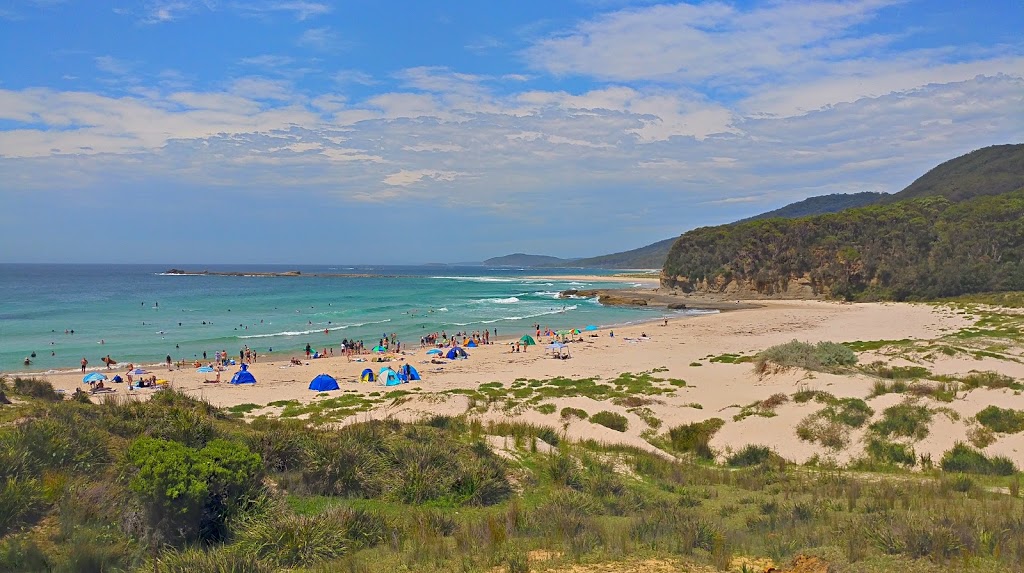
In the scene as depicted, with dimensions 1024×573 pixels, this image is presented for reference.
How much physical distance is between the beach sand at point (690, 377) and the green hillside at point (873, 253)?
12.0 m

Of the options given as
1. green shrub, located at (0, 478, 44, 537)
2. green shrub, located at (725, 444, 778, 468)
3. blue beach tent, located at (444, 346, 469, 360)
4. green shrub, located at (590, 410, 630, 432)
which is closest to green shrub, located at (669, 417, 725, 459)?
green shrub, located at (725, 444, 778, 468)

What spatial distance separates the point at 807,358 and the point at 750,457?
391 inches

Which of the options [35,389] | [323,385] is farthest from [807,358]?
[35,389]

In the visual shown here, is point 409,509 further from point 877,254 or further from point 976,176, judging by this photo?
point 976,176

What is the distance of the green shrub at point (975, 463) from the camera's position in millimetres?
10703

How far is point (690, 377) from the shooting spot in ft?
79.8

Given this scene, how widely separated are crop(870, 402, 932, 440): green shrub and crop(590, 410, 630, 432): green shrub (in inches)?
225

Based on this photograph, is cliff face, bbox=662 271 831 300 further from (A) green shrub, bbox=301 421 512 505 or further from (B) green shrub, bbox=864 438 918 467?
(A) green shrub, bbox=301 421 512 505

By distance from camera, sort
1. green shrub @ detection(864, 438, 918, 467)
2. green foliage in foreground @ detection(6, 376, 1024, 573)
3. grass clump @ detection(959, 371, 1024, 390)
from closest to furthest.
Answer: green foliage in foreground @ detection(6, 376, 1024, 573)
green shrub @ detection(864, 438, 918, 467)
grass clump @ detection(959, 371, 1024, 390)

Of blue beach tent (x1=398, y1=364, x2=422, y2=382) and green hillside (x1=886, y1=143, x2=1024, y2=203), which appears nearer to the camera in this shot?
blue beach tent (x1=398, y1=364, x2=422, y2=382)

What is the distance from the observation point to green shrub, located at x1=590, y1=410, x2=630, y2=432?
1570 cm

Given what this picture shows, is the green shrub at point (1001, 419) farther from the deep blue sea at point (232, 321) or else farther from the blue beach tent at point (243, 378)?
the deep blue sea at point (232, 321)

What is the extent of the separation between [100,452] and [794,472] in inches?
463

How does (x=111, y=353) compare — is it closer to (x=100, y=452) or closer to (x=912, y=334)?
(x=100, y=452)
